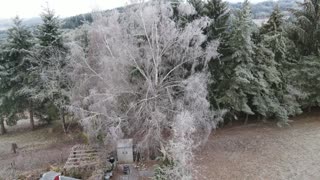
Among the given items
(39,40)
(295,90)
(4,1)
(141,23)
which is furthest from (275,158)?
(4,1)

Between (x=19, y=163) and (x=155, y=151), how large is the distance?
6.75m

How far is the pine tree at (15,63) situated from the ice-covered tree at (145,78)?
501cm

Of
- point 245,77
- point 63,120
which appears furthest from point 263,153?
point 63,120

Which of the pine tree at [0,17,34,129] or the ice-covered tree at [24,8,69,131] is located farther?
the pine tree at [0,17,34,129]

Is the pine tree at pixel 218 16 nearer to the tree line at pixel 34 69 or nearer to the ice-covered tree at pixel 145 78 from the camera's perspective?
the ice-covered tree at pixel 145 78

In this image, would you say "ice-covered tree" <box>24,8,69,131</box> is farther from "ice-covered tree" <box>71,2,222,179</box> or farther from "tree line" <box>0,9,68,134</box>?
"ice-covered tree" <box>71,2,222,179</box>

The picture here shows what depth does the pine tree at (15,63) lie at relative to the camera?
55.5 feet

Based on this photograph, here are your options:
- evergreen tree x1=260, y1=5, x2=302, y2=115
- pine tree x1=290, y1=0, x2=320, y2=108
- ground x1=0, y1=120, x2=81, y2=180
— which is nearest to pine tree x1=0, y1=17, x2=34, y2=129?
ground x1=0, y1=120, x2=81, y2=180

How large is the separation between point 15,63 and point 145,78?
884 centimetres

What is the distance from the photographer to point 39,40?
16234 mm

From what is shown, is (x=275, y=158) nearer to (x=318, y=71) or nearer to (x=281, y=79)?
(x=281, y=79)

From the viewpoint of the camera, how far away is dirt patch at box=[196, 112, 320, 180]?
12.0 meters

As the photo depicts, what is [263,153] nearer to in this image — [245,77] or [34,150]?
[245,77]

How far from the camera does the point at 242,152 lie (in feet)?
45.8
